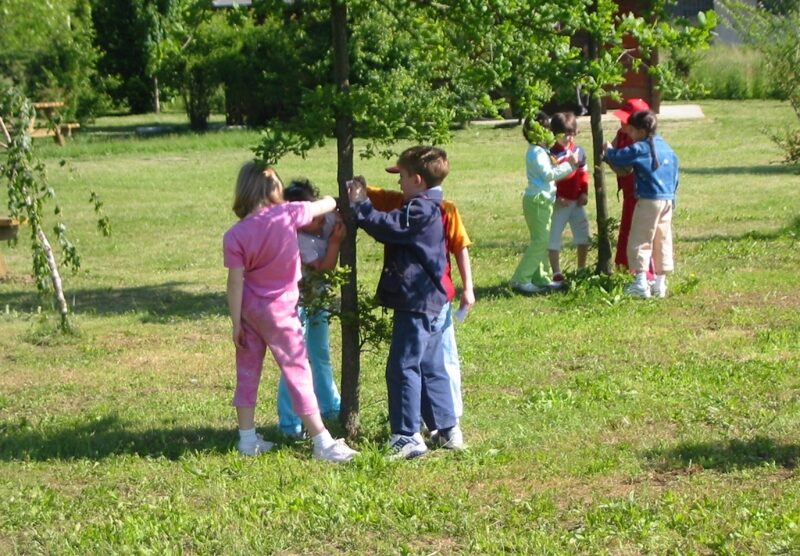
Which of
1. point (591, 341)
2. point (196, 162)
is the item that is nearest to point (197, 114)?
point (196, 162)

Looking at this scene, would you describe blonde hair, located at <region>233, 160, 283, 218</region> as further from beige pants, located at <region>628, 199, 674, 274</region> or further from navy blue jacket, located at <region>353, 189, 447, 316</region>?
beige pants, located at <region>628, 199, 674, 274</region>

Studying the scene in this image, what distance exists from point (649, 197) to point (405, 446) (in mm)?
5143

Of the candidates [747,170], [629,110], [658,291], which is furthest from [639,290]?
[747,170]

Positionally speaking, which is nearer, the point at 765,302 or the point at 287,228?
the point at 287,228

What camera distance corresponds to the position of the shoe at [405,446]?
6.67 metres

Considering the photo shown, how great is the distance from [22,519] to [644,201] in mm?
6714

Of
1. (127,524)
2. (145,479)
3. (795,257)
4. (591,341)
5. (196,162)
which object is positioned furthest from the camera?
(196,162)

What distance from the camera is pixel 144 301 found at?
1225cm

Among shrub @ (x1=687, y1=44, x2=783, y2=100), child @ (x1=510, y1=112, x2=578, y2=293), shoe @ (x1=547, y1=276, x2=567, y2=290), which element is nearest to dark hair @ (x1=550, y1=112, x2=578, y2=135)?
child @ (x1=510, y1=112, x2=578, y2=293)

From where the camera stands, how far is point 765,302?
1079 centimetres

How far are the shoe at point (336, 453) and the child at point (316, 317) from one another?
0.58 metres

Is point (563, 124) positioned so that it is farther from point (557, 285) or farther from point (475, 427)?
point (475, 427)

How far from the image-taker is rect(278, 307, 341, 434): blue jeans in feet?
23.9

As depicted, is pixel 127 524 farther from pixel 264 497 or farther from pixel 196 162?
pixel 196 162
